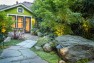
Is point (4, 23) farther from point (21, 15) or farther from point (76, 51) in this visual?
point (21, 15)

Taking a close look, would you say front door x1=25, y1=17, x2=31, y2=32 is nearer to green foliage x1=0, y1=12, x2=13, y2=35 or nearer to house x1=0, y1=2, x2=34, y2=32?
house x1=0, y1=2, x2=34, y2=32

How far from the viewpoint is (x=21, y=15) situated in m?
24.2

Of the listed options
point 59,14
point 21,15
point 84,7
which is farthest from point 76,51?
point 21,15

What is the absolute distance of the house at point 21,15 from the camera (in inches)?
929

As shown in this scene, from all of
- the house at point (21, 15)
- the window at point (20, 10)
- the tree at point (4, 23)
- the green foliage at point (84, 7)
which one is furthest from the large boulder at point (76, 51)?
the window at point (20, 10)

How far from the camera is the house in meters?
23.6

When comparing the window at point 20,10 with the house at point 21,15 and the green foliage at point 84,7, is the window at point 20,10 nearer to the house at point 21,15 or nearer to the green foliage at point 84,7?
the house at point 21,15

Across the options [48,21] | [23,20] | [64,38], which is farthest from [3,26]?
[23,20]

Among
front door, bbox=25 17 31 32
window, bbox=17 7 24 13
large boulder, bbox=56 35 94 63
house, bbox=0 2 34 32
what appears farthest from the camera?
front door, bbox=25 17 31 32

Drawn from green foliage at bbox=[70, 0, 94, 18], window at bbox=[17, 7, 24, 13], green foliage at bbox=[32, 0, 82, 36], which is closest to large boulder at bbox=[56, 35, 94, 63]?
green foliage at bbox=[32, 0, 82, 36]

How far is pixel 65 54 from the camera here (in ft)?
27.6

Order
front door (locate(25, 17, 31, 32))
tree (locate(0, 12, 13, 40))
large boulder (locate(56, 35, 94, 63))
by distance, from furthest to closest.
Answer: front door (locate(25, 17, 31, 32)), tree (locate(0, 12, 13, 40)), large boulder (locate(56, 35, 94, 63))

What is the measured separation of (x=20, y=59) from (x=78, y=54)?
10.2ft

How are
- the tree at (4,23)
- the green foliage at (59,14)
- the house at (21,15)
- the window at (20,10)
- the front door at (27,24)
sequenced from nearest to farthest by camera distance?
1. the green foliage at (59,14)
2. the tree at (4,23)
3. the house at (21,15)
4. the window at (20,10)
5. the front door at (27,24)
